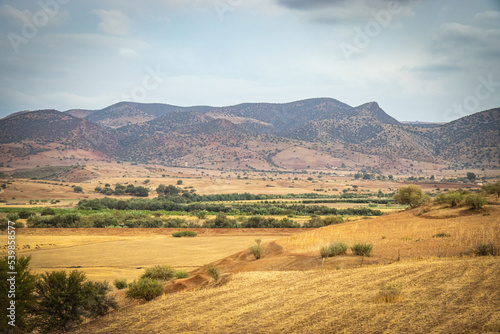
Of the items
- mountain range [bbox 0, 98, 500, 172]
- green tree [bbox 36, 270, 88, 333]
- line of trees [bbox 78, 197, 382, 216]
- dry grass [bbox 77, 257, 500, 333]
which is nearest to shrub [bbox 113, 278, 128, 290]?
dry grass [bbox 77, 257, 500, 333]

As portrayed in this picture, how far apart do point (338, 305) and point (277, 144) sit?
167 metres

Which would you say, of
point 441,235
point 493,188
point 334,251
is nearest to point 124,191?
point 493,188

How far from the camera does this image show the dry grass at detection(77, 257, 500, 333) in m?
10.1

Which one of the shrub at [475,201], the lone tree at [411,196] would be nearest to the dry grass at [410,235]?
the shrub at [475,201]

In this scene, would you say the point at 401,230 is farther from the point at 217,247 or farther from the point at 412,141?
the point at 412,141

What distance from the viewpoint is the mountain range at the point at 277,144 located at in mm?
148125

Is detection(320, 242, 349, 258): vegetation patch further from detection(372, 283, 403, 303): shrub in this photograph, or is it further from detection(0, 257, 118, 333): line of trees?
detection(0, 257, 118, 333): line of trees

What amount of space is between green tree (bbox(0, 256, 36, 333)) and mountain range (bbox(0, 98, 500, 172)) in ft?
469

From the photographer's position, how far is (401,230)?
89.5ft

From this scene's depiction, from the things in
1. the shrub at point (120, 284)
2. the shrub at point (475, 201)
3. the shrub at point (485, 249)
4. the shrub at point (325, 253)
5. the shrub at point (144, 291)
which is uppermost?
the shrub at point (475, 201)

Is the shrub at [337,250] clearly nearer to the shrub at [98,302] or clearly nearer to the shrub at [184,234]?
the shrub at [98,302]

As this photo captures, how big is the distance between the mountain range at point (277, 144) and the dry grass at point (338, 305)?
5526 inches

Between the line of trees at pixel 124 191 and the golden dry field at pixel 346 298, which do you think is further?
the line of trees at pixel 124 191

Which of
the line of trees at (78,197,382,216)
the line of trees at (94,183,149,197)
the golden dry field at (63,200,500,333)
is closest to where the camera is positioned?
the golden dry field at (63,200,500,333)
